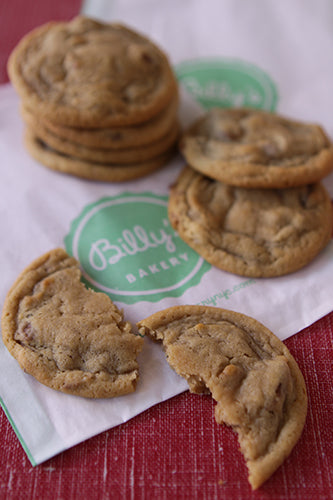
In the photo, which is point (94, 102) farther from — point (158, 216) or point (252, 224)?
point (252, 224)

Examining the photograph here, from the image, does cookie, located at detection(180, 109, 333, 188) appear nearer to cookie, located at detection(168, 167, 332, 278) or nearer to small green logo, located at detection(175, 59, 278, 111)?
cookie, located at detection(168, 167, 332, 278)

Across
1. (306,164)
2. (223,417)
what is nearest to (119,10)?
(306,164)

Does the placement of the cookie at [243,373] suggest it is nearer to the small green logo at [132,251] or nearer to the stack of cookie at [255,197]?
the small green logo at [132,251]

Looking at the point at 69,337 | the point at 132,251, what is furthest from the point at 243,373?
the point at 132,251

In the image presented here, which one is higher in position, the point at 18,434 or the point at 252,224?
the point at 18,434

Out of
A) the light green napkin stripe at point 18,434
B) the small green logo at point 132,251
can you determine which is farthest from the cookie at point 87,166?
the light green napkin stripe at point 18,434

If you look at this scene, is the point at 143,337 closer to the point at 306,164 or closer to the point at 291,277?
the point at 291,277
